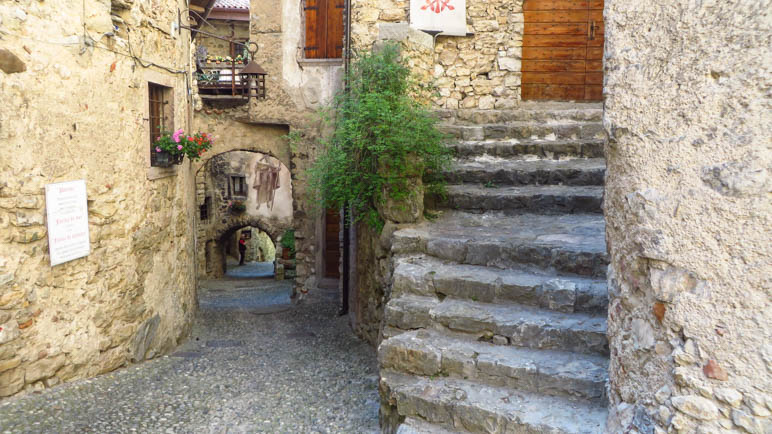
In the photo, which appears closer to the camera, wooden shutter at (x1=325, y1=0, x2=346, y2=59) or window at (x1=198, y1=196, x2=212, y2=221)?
wooden shutter at (x1=325, y1=0, x2=346, y2=59)

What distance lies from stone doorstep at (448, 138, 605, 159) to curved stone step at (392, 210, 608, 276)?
3.40 feet

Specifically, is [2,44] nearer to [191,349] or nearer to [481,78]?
[191,349]

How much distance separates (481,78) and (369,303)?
335 centimetres

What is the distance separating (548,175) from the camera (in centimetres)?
494

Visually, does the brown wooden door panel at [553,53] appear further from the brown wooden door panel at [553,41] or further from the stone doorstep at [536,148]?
the stone doorstep at [536,148]

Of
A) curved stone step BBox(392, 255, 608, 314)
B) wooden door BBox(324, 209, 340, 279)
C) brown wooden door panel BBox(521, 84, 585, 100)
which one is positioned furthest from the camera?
wooden door BBox(324, 209, 340, 279)

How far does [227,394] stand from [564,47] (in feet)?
18.5

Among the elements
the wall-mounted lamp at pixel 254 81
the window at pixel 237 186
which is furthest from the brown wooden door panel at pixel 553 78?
the window at pixel 237 186

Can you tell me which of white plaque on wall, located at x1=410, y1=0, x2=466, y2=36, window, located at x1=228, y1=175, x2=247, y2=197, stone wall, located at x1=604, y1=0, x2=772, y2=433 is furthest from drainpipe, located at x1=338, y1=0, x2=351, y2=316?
window, located at x1=228, y1=175, x2=247, y2=197

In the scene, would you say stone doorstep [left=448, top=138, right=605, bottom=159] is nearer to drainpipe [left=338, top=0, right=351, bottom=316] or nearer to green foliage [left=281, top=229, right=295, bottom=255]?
drainpipe [left=338, top=0, right=351, bottom=316]

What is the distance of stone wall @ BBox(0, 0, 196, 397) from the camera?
3861mm

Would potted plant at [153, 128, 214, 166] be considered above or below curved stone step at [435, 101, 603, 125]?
below

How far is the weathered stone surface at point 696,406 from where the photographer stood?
1.69 metres

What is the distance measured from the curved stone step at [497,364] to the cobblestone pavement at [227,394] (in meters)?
0.65
